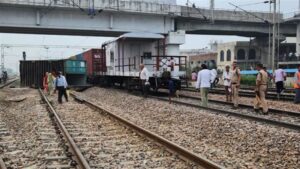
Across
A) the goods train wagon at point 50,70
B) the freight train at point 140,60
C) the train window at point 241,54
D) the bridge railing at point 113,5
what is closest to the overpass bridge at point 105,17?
the bridge railing at point 113,5

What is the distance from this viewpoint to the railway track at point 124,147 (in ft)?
21.7

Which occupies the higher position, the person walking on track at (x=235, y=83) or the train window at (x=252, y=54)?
the train window at (x=252, y=54)

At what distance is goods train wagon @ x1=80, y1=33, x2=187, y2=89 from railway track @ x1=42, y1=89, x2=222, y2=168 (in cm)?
888

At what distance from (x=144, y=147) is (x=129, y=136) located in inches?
51.3

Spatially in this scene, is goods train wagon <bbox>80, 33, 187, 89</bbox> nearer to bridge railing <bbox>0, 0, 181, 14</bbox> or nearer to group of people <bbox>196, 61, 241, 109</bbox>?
group of people <bbox>196, 61, 241, 109</bbox>

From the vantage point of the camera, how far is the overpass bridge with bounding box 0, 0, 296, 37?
3362 centimetres

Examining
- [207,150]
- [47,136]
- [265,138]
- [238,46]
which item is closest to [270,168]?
[207,150]

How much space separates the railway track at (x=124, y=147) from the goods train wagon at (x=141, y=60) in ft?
29.1

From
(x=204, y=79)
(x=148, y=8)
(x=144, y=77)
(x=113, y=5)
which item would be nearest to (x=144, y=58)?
(x=144, y=77)

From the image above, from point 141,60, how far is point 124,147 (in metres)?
14.3

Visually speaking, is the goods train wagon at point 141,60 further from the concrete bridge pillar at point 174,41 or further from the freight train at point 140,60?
the concrete bridge pillar at point 174,41

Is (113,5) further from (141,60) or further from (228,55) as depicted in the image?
(228,55)

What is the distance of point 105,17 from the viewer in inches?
1455

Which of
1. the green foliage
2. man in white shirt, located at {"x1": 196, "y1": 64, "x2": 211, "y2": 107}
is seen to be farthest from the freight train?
the green foliage
